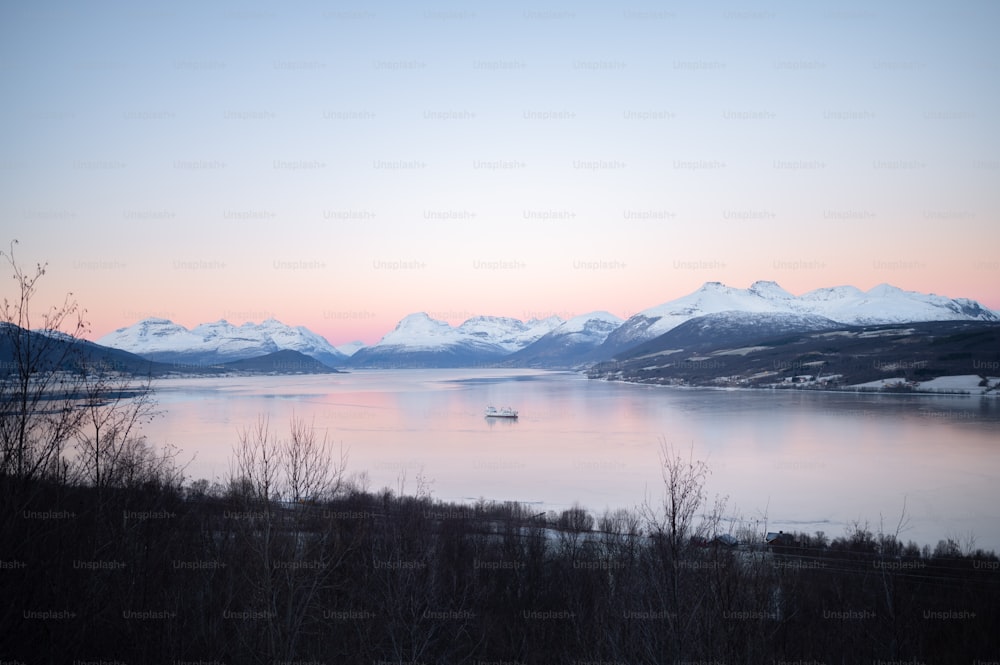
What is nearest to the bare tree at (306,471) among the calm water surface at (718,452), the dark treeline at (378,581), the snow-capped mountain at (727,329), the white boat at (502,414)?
the dark treeline at (378,581)

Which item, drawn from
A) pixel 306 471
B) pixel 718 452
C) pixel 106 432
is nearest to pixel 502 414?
pixel 718 452

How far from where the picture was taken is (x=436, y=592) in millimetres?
10914

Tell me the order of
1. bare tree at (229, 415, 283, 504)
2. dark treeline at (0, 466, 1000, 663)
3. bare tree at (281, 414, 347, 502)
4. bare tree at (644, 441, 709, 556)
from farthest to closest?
bare tree at (281, 414, 347, 502) → bare tree at (229, 415, 283, 504) → bare tree at (644, 441, 709, 556) → dark treeline at (0, 466, 1000, 663)

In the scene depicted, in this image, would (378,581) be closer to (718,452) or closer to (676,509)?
(676,509)

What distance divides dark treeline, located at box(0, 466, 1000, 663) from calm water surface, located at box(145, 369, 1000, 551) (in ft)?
20.0

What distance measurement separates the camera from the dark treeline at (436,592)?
454cm

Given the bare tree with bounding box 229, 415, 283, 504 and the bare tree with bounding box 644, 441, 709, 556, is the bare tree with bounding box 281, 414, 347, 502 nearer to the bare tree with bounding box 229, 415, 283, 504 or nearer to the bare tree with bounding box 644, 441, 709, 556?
the bare tree with bounding box 229, 415, 283, 504

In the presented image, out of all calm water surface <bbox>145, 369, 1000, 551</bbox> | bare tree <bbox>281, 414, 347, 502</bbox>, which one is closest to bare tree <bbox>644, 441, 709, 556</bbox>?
calm water surface <bbox>145, 369, 1000, 551</bbox>

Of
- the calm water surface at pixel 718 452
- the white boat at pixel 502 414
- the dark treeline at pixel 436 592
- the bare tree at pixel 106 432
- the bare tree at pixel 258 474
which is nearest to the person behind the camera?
the dark treeline at pixel 436 592

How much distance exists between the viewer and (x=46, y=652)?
3.60m

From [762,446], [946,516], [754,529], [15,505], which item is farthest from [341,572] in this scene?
[762,446]

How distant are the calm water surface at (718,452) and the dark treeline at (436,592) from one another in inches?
240

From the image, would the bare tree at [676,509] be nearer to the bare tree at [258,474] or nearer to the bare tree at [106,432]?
the bare tree at [258,474]

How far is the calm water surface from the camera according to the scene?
24125 mm
